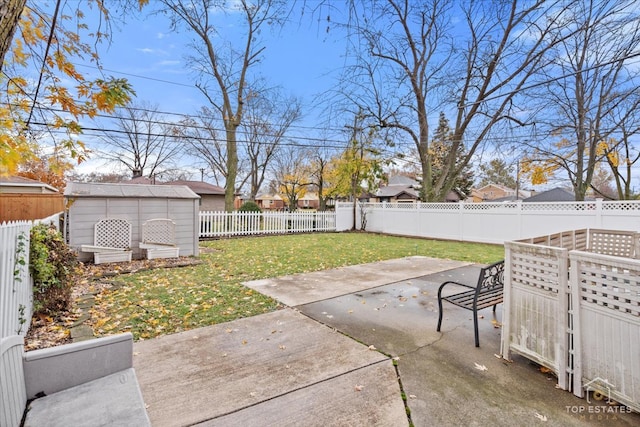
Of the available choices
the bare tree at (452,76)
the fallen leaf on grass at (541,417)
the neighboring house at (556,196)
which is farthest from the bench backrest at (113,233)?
the neighboring house at (556,196)

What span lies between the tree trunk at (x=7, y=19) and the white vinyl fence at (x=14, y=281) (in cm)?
161

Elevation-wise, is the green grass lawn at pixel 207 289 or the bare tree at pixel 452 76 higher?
the bare tree at pixel 452 76

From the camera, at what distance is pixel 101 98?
9.27ft

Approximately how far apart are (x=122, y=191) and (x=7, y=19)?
23.7ft

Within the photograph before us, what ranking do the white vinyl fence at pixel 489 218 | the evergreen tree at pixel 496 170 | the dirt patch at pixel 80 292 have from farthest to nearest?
the evergreen tree at pixel 496 170 → the white vinyl fence at pixel 489 218 → the dirt patch at pixel 80 292

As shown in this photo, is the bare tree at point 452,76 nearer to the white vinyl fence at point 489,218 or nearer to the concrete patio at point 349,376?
the white vinyl fence at point 489,218

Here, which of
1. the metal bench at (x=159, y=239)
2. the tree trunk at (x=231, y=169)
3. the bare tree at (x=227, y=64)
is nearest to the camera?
the metal bench at (x=159, y=239)

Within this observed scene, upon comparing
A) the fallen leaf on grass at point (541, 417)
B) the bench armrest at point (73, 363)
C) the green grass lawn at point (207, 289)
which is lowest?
the fallen leaf on grass at point (541, 417)

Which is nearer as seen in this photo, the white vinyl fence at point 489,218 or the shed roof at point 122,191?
the shed roof at point 122,191

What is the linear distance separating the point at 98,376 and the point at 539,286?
3.16m

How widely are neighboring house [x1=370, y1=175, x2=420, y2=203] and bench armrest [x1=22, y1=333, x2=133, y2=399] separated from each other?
98.1ft

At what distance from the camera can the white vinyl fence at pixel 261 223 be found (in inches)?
483

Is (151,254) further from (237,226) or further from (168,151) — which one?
(168,151)

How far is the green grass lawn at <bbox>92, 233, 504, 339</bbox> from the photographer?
3588 mm
